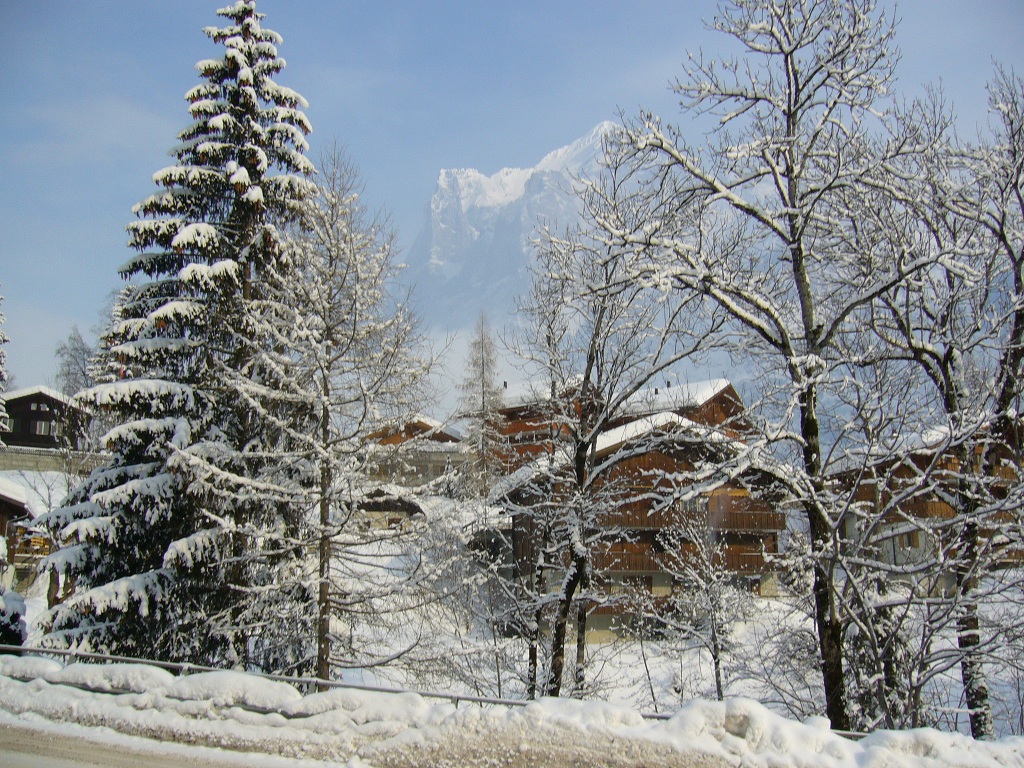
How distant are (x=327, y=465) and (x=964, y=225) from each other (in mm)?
11612

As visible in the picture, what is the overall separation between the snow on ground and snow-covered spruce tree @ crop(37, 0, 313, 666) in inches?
181

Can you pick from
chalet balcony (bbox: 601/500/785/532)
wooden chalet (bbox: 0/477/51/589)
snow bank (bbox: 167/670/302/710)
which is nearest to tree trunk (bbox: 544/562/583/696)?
snow bank (bbox: 167/670/302/710)

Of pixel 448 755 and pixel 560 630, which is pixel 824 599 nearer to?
pixel 448 755

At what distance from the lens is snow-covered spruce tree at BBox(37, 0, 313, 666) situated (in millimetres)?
13008

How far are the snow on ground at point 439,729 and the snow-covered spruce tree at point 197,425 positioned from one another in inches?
181

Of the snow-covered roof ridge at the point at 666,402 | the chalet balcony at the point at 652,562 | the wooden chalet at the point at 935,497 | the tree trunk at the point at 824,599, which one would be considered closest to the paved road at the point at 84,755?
the tree trunk at the point at 824,599

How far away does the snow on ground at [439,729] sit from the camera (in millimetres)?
5625

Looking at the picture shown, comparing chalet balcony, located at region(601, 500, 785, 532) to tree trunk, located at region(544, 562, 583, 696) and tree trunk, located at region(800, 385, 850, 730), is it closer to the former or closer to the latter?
tree trunk, located at region(544, 562, 583, 696)

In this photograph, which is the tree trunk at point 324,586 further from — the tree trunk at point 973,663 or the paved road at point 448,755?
the tree trunk at point 973,663

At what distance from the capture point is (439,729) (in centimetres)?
640

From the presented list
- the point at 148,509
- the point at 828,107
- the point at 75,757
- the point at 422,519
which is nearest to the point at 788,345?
the point at 828,107

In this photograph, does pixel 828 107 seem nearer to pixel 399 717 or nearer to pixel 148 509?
pixel 399 717

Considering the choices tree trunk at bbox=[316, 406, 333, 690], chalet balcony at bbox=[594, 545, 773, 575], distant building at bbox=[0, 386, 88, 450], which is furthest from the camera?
distant building at bbox=[0, 386, 88, 450]

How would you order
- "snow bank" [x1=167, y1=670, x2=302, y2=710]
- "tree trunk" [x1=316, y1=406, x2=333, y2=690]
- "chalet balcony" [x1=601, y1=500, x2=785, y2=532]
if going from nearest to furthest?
"snow bank" [x1=167, y1=670, x2=302, y2=710], "tree trunk" [x1=316, y1=406, x2=333, y2=690], "chalet balcony" [x1=601, y1=500, x2=785, y2=532]
